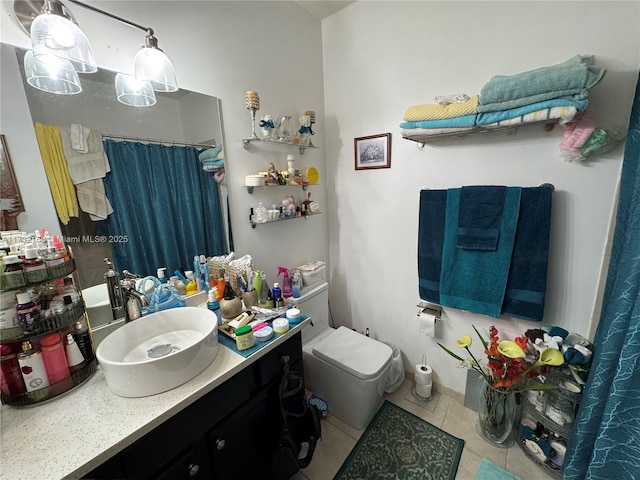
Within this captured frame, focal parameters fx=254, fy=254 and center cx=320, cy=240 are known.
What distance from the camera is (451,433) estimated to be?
1.52 m

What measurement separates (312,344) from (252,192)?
1089 mm

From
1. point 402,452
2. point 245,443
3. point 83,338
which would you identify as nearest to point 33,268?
point 83,338

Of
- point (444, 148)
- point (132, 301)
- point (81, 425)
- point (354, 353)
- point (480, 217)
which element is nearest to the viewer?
point (81, 425)

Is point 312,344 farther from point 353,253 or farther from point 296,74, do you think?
point 296,74

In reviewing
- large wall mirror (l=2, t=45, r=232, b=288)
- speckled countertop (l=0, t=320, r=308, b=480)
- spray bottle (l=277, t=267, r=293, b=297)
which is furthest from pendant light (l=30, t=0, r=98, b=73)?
spray bottle (l=277, t=267, r=293, b=297)

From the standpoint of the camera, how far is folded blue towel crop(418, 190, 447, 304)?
154 cm

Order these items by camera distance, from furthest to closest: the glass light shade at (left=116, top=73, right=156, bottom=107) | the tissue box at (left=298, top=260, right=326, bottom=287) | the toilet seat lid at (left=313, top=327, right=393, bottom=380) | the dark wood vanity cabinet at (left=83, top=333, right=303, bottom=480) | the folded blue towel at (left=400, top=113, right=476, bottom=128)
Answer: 1. the tissue box at (left=298, top=260, right=326, bottom=287)
2. the toilet seat lid at (left=313, top=327, right=393, bottom=380)
3. the folded blue towel at (left=400, top=113, right=476, bottom=128)
4. the glass light shade at (left=116, top=73, right=156, bottom=107)
5. the dark wood vanity cabinet at (left=83, top=333, right=303, bottom=480)

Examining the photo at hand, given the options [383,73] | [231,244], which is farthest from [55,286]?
[383,73]

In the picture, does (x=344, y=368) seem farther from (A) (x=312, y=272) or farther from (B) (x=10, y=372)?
(B) (x=10, y=372)

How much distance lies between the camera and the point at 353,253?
2061mm

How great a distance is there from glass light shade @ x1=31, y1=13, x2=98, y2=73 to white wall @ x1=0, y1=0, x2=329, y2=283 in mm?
149

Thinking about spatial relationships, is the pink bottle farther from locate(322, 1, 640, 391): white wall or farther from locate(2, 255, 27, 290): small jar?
locate(322, 1, 640, 391): white wall

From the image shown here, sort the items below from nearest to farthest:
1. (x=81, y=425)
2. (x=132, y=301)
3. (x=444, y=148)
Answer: (x=81, y=425) < (x=132, y=301) < (x=444, y=148)

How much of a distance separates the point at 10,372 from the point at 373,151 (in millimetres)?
1922
